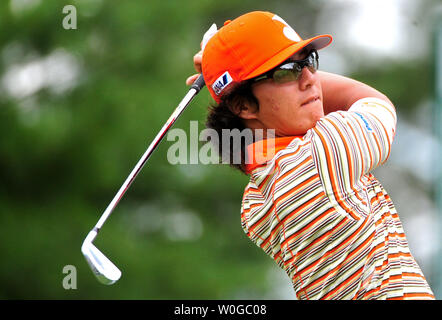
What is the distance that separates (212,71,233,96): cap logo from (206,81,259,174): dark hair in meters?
0.02

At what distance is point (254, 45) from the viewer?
2090 mm

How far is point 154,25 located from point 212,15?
1.21 meters

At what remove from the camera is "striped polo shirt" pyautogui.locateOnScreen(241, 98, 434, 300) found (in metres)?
1.96

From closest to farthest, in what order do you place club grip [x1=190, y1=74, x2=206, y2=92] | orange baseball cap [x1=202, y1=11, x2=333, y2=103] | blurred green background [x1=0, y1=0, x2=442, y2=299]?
orange baseball cap [x1=202, y1=11, x2=333, y2=103], club grip [x1=190, y1=74, x2=206, y2=92], blurred green background [x1=0, y1=0, x2=442, y2=299]

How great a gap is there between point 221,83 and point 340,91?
0.37 m

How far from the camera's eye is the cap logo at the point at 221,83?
2.14 m

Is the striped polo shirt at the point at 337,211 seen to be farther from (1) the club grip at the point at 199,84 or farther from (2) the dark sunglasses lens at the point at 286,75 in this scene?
(1) the club grip at the point at 199,84

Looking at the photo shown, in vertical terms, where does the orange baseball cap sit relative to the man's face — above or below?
above

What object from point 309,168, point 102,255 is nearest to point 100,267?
point 102,255

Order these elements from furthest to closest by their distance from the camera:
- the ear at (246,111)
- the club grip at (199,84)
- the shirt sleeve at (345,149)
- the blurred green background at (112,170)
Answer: the blurred green background at (112,170)
the club grip at (199,84)
the ear at (246,111)
the shirt sleeve at (345,149)

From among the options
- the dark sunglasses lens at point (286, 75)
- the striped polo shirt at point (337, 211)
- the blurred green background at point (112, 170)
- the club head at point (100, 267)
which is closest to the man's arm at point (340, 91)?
the striped polo shirt at point (337, 211)

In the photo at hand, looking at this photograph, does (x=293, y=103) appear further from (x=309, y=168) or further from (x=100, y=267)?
(x=100, y=267)

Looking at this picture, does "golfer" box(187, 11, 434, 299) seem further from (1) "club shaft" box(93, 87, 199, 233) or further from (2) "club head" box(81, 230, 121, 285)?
(2) "club head" box(81, 230, 121, 285)

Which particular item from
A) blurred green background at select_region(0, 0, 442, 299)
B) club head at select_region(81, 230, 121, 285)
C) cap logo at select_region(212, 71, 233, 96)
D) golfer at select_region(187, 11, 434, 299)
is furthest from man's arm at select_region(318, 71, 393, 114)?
blurred green background at select_region(0, 0, 442, 299)
